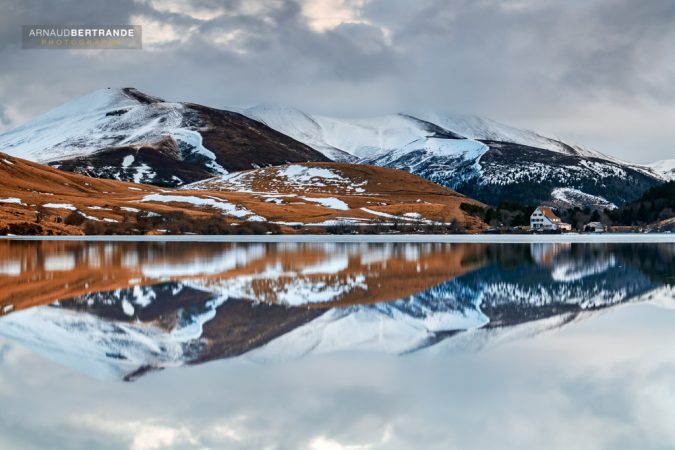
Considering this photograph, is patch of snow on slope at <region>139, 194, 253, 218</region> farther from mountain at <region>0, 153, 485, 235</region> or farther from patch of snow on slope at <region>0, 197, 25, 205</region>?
patch of snow on slope at <region>0, 197, 25, 205</region>

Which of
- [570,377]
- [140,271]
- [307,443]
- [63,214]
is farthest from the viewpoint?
[63,214]

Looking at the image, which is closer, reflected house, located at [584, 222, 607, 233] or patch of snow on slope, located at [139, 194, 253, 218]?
patch of snow on slope, located at [139, 194, 253, 218]

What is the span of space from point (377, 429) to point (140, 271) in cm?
2976

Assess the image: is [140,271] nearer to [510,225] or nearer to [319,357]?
[319,357]

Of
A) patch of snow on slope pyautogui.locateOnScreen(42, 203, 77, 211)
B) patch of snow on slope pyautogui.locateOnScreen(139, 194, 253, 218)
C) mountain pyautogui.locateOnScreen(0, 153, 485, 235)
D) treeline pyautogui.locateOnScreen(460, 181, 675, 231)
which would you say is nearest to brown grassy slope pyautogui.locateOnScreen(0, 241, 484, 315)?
mountain pyautogui.locateOnScreen(0, 153, 485, 235)

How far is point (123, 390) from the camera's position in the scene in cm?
1304

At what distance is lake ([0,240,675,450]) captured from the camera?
10.9 meters

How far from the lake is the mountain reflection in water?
0.11 m

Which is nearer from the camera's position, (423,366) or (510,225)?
(423,366)

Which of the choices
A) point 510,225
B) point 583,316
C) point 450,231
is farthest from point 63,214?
point 583,316

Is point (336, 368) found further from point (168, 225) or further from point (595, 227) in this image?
point (595, 227)

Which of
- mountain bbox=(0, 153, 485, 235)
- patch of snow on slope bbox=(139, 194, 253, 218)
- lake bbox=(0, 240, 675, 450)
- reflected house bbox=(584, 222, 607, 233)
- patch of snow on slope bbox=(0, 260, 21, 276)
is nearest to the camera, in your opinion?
lake bbox=(0, 240, 675, 450)

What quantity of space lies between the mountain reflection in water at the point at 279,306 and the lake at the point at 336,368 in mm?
109

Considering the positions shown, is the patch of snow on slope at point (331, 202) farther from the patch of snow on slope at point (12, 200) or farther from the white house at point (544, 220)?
the patch of snow on slope at point (12, 200)
